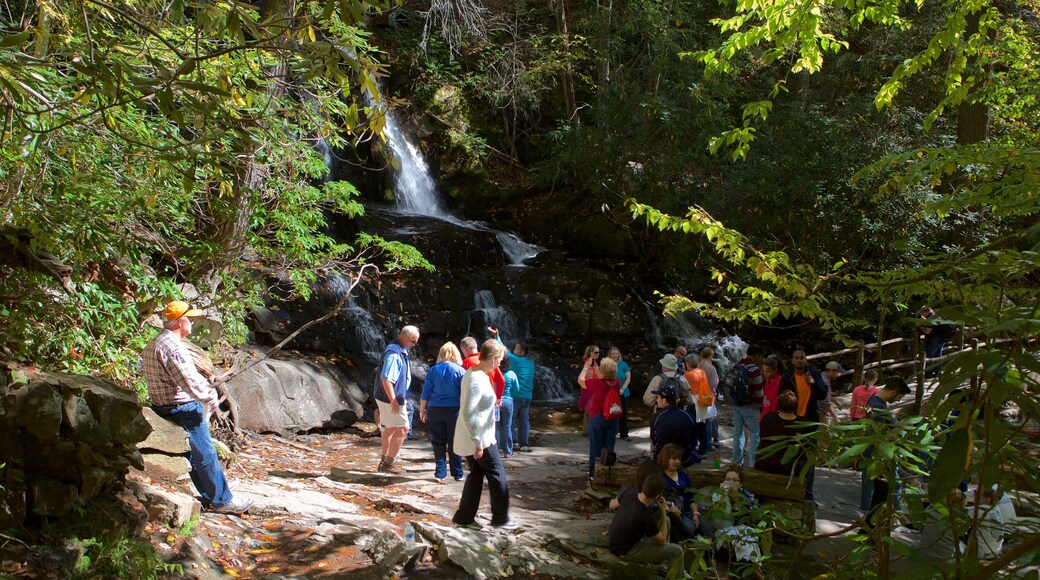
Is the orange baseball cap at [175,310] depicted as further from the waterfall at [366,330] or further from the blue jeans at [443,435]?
the waterfall at [366,330]

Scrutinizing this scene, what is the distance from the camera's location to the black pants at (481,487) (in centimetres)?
607

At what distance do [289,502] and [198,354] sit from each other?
9.41 feet

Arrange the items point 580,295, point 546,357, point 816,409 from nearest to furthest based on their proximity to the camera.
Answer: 1. point 816,409
2. point 546,357
3. point 580,295

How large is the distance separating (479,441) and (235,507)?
195cm

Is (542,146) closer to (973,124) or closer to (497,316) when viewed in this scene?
(497,316)

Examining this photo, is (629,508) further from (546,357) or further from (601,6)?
(601,6)

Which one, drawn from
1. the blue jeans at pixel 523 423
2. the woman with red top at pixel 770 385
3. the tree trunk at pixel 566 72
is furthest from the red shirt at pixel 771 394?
the tree trunk at pixel 566 72

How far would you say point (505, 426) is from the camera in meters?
9.62

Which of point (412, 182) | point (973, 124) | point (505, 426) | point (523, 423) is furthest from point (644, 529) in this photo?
point (412, 182)

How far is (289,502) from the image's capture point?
6.31 m

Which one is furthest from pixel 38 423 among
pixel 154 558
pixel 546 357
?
pixel 546 357

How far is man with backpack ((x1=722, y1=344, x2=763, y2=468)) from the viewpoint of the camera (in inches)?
340

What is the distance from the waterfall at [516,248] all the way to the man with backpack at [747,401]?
432 inches

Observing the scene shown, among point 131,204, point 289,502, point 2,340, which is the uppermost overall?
point 131,204
